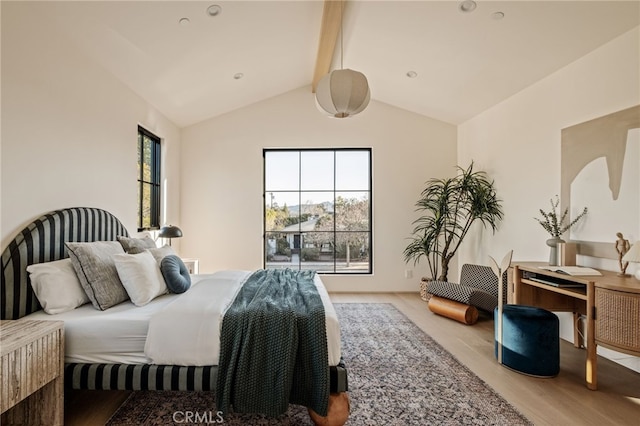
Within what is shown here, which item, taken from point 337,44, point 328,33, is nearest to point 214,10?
point 328,33

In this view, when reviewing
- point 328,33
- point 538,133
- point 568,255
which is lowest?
point 568,255

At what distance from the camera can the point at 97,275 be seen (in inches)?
88.6

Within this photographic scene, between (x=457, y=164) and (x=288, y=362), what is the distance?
4.57m

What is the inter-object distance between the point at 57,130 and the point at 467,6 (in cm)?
365

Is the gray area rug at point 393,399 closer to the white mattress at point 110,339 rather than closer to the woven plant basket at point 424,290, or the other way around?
the white mattress at point 110,339

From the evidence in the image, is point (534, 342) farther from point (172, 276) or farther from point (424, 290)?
point (172, 276)

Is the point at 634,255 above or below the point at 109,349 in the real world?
above

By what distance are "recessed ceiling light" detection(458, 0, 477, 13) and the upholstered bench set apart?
2.83m

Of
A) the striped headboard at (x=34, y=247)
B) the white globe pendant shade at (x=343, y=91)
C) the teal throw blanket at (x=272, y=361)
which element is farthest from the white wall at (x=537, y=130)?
the striped headboard at (x=34, y=247)

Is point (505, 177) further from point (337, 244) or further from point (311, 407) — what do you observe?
point (311, 407)

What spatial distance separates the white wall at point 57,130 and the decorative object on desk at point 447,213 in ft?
13.3

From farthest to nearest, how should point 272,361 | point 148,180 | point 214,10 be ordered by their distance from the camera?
point 148,180
point 214,10
point 272,361

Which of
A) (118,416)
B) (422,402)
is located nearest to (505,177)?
(422,402)

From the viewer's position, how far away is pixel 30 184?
226 cm
